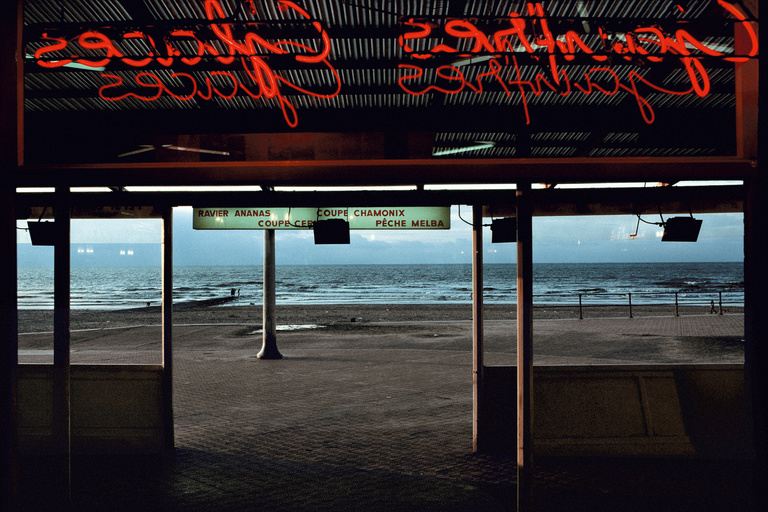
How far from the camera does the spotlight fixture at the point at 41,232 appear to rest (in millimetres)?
6023

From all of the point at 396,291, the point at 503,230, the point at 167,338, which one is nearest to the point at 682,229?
the point at 503,230

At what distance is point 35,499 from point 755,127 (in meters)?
6.33

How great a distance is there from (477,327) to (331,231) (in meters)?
2.11

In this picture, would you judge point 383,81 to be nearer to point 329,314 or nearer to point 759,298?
point 759,298

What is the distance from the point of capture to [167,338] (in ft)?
20.5

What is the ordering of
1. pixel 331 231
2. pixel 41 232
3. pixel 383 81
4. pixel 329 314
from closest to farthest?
pixel 383 81 < pixel 41 232 < pixel 331 231 < pixel 329 314

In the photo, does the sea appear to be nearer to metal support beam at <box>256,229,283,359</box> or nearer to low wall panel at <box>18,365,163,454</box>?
metal support beam at <box>256,229,283,359</box>

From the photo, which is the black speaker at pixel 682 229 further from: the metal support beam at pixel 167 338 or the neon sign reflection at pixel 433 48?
the metal support beam at pixel 167 338

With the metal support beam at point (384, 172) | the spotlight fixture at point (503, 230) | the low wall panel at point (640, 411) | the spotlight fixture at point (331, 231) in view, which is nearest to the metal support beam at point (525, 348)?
the metal support beam at point (384, 172)

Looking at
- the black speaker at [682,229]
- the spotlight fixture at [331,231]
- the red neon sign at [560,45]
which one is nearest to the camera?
the red neon sign at [560,45]

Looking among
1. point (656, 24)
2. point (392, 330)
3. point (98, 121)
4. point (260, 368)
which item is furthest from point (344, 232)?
point (392, 330)

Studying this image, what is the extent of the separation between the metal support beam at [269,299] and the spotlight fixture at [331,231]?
4882 mm

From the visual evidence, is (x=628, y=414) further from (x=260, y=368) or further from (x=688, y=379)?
(x=260, y=368)

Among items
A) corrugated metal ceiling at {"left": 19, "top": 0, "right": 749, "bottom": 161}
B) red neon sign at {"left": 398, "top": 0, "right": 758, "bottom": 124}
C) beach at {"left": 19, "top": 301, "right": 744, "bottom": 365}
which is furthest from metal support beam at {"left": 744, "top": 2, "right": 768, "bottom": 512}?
beach at {"left": 19, "top": 301, "right": 744, "bottom": 365}
